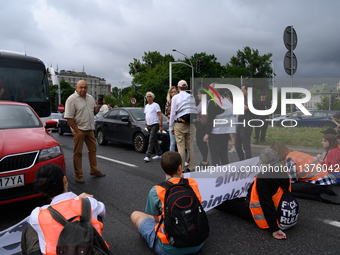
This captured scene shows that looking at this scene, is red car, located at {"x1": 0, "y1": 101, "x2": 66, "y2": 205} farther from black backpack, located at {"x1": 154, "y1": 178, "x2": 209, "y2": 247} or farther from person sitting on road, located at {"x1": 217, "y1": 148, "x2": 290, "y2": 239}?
person sitting on road, located at {"x1": 217, "y1": 148, "x2": 290, "y2": 239}

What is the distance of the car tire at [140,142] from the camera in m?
8.41

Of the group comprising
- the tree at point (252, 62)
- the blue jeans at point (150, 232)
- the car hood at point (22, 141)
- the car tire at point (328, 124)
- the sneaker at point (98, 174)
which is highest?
the tree at point (252, 62)

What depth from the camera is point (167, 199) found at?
2256 millimetres

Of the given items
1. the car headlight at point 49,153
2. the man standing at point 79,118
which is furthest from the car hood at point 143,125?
the car headlight at point 49,153

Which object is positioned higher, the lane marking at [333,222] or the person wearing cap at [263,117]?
the person wearing cap at [263,117]

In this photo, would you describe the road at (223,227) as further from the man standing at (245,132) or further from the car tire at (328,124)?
the car tire at (328,124)

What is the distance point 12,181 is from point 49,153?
0.62m

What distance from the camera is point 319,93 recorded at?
3.60 meters

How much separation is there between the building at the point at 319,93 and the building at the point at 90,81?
133569 millimetres

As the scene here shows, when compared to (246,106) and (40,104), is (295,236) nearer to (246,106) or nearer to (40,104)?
(246,106)

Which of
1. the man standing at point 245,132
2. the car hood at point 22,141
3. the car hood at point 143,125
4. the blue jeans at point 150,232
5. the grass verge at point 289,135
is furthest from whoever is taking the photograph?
the car hood at point 143,125

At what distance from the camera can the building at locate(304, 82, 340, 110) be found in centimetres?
351

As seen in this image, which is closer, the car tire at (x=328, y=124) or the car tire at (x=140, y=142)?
the car tire at (x=328, y=124)

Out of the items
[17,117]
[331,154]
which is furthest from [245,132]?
[17,117]
